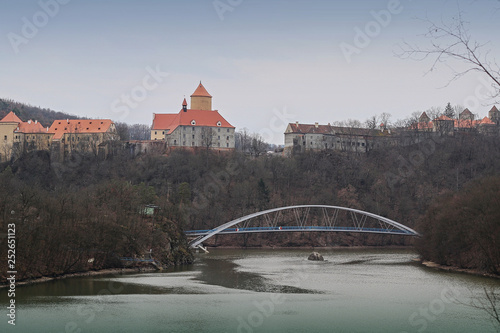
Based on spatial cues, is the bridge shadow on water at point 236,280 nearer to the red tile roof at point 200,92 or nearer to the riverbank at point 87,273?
the riverbank at point 87,273

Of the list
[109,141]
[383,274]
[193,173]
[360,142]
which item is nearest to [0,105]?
[109,141]

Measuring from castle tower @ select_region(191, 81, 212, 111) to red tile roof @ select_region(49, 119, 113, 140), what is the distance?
11.7m

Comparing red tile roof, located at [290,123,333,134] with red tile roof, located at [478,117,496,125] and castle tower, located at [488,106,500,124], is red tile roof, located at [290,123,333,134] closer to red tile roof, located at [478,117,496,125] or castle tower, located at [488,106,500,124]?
red tile roof, located at [478,117,496,125]

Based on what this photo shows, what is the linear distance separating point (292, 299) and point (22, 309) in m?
11.1

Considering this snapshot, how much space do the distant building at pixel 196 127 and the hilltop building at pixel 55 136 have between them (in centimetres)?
664

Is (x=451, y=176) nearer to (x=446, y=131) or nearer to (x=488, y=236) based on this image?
(x=446, y=131)

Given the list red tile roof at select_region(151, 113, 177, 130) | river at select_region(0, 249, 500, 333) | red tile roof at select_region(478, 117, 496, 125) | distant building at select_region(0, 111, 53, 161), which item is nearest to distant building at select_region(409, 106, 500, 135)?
red tile roof at select_region(478, 117, 496, 125)

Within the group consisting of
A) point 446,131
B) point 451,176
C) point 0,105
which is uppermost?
point 0,105

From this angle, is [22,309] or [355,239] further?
[355,239]

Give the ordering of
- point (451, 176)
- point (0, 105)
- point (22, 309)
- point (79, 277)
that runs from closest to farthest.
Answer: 1. point (22, 309)
2. point (79, 277)
3. point (451, 176)
4. point (0, 105)

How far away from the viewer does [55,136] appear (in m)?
87.4

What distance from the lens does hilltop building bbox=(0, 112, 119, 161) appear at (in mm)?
85562

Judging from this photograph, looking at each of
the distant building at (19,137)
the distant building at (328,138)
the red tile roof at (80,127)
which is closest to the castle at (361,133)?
the distant building at (328,138)

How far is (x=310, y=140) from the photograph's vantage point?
Result: 90.1 metres
